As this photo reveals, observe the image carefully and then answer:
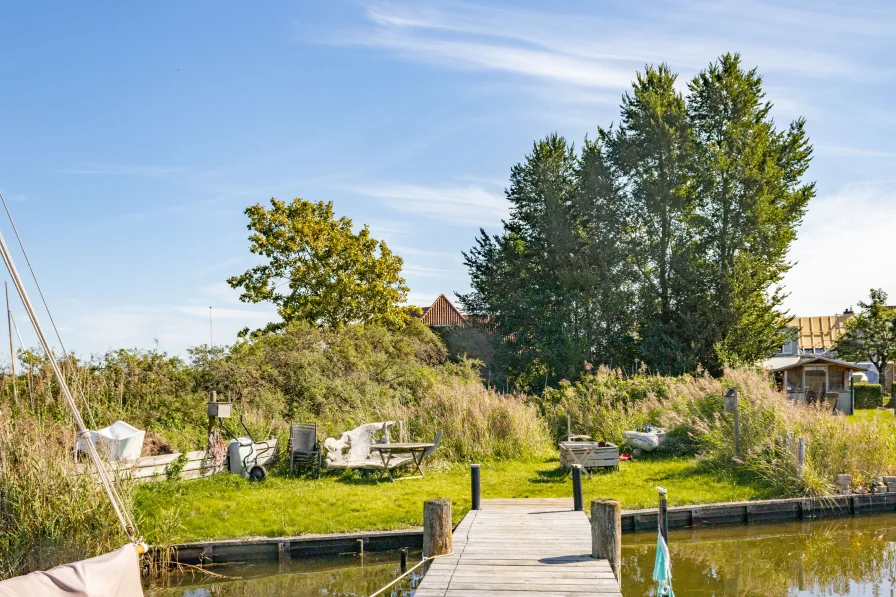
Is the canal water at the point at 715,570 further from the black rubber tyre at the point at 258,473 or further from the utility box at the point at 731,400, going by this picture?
the black rubber tyre at the point at 258,473

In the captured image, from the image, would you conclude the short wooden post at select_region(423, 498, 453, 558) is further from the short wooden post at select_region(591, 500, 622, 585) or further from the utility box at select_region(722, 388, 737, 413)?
the utility box at select_region(722, 388, 737, 413)

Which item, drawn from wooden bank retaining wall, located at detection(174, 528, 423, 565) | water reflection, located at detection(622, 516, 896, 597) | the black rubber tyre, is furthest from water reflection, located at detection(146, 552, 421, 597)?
the black rubber tyre

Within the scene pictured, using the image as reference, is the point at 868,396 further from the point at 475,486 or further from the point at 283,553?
the point at 283,553

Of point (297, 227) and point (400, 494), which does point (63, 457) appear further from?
point (297, 227)

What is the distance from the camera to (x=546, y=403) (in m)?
17.1

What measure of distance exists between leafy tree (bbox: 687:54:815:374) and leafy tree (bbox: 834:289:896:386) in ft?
33.1

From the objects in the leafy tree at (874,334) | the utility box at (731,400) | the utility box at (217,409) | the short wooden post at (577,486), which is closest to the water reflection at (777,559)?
the short wooden post at (577,486)

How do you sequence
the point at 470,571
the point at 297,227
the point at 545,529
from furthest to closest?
the point at 297,227 < the point at 545,529 < the point at 470,571

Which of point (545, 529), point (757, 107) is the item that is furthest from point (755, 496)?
point (757, 107)

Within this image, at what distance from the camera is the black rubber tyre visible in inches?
494

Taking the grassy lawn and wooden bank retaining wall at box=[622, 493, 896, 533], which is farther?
wooden bank retaining wall at box=[622, 493, 896, 533]

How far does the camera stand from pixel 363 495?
1182 cm

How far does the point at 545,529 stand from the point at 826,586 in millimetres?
3180

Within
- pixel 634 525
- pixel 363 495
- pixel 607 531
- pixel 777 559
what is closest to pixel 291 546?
pixel 363 495
